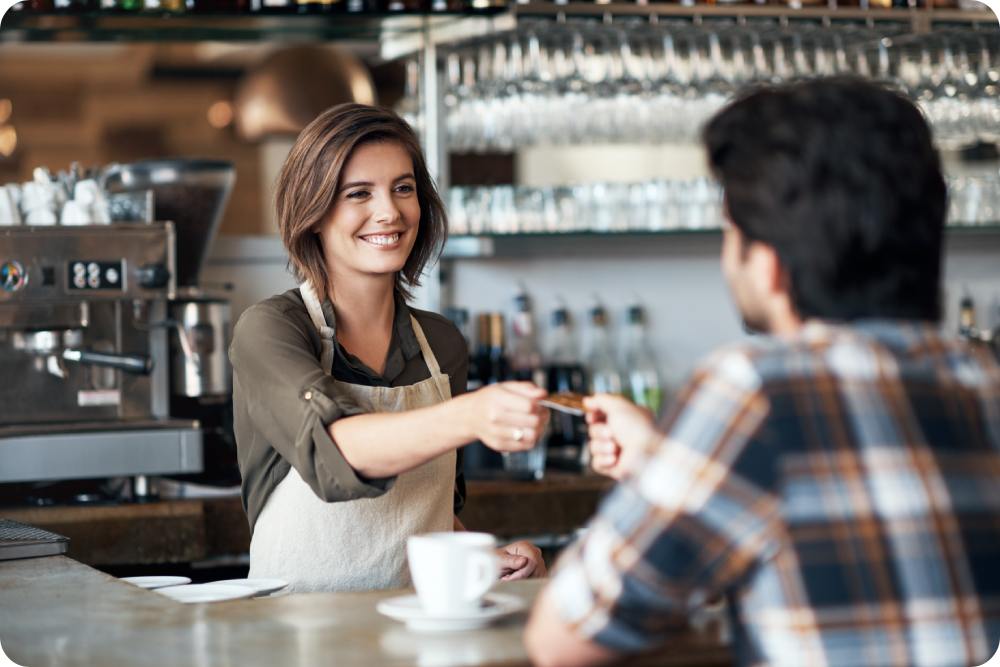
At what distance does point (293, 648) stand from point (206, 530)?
160 centimetres

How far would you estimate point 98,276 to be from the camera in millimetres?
2631

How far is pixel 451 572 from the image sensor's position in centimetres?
121

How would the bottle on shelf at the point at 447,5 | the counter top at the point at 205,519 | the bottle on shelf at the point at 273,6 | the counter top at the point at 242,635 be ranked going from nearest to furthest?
1. the counter top at the point at 242,635
2. the counter top at the point at 205,519
3. the bottle on shelf at the point at 273,6
4. the bottle on shelf at the point at 447,5

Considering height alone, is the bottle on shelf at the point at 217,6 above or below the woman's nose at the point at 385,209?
above

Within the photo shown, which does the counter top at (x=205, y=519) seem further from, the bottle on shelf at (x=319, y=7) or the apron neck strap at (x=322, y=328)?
the bottle on shelf at (x=319, y=7)

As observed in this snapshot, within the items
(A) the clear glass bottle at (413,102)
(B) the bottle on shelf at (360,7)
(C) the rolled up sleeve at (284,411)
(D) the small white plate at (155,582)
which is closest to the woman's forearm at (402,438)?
(C) the rolled up sleeve at (284,411)

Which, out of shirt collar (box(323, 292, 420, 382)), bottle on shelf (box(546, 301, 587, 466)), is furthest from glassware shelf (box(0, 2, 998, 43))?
shirt collar (box(323, 292, 420, 382))

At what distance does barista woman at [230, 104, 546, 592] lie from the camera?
1.65 meters

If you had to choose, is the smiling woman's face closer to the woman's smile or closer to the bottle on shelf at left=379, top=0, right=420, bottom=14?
the woman's smile

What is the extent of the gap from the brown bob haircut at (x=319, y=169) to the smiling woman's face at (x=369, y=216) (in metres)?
0.02

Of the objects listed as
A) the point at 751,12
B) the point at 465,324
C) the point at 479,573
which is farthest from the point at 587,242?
the point at 479,573

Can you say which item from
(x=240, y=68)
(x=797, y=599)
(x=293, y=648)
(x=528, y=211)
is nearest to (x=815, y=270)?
(x=797, y=599)

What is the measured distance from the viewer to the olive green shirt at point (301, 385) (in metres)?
1.52

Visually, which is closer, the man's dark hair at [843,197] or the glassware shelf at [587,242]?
the man's dark hair at [843,197]
